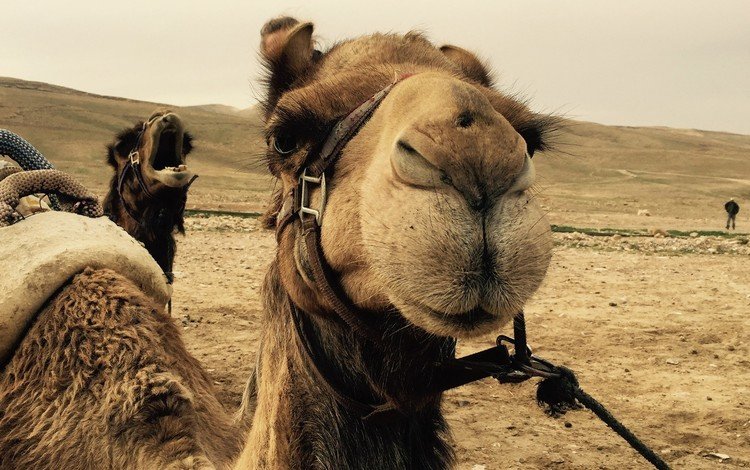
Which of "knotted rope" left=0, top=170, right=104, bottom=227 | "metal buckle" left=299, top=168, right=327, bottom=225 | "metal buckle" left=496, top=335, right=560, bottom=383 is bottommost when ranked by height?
"metal buckle" left=496, top=335, right=560, bottom=383

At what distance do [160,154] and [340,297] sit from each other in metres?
4.93

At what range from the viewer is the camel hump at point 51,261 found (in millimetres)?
2750

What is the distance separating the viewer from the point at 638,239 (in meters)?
16.9

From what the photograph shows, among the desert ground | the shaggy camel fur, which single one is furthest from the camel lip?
the desert ground

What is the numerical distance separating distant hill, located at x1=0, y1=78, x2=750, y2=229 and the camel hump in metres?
15.5

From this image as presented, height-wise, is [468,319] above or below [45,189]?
below

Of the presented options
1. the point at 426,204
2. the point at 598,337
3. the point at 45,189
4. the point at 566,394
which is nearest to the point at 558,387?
the point at 566,394

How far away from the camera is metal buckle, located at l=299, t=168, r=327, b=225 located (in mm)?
1979

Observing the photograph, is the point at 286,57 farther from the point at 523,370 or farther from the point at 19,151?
the point at 19,151

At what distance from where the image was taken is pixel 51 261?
2811mm

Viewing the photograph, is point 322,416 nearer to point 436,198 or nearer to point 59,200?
point 436,198

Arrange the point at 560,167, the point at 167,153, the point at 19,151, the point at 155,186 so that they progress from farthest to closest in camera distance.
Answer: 1. the point at 560,167
2. the point at 167,153
3. the point at 155,186
4. the point at 19,151

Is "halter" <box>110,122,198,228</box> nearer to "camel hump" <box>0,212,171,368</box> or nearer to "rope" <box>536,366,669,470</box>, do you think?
"camel hump" <box>0,212,171,368</box>

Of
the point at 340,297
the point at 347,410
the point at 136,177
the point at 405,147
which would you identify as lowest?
the point at 347,410
